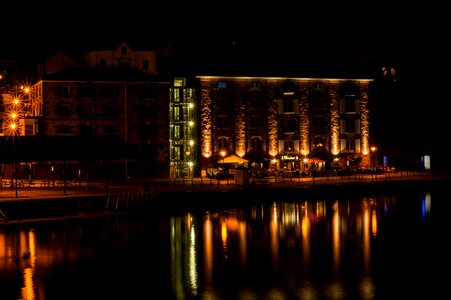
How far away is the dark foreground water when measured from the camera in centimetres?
2023

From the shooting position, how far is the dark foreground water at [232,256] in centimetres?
2023

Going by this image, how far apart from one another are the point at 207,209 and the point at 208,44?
35519 millimetres

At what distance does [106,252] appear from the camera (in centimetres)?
2627

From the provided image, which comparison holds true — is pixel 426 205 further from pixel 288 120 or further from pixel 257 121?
pixel 257 121

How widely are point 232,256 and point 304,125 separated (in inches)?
1707

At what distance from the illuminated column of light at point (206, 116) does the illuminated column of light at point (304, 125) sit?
1064cm

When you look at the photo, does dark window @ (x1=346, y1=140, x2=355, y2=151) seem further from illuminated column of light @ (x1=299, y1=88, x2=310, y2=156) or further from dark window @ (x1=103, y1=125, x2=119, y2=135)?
dark window @ (x1=103, y1=125, x2=119, y2=135)

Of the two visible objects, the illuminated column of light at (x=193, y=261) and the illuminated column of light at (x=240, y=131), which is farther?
the illuminated column of light at (x=240, y=131)

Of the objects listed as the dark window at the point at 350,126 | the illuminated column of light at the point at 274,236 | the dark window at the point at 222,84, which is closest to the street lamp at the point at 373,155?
the dark window at the point at 350,126

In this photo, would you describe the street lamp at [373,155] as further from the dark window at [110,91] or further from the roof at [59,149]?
the roof at [59,149]

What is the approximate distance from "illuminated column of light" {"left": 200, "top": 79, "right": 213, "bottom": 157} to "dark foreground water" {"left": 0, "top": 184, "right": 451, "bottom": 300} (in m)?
23.6

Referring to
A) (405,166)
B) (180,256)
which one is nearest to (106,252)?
(180,256)

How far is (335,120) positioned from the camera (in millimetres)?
68812

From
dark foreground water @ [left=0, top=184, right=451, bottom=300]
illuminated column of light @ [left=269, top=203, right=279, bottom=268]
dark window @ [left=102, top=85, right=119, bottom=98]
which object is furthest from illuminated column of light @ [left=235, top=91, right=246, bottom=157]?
dark foreground water @ [left=0, top=184, right=451, bottom=300]
